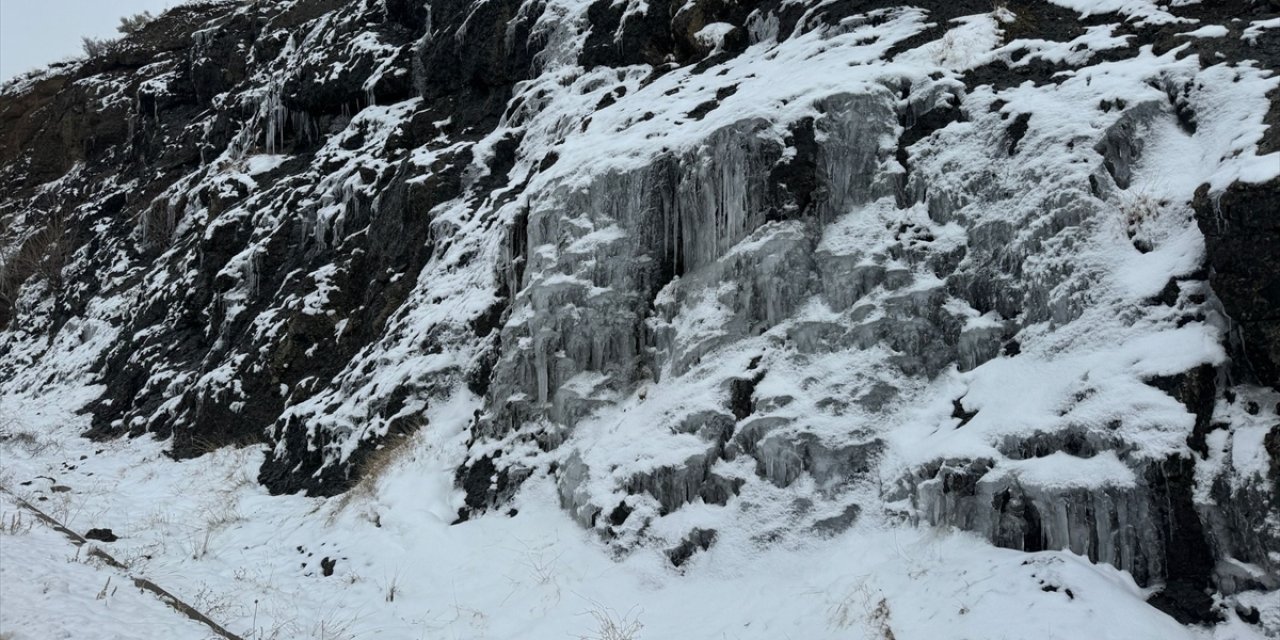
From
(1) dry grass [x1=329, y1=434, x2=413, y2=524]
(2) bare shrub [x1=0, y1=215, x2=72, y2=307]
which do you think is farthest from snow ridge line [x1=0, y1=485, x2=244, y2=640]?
(2) bare shrub [x1=0, y1=215, x2=72, y2=307]

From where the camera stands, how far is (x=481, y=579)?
8.18 metres

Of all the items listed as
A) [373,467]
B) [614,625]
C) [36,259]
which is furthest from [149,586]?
[36,259]

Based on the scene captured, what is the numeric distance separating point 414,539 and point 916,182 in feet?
23.1

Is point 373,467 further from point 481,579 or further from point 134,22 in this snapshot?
point 134,22

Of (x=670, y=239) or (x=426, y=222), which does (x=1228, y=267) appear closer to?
(x=670, y=239)

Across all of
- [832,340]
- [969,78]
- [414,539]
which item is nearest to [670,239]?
[832,340]

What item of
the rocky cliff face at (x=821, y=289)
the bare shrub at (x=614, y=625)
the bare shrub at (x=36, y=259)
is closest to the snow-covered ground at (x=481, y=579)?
the bare shrub at (x=614, y=625)

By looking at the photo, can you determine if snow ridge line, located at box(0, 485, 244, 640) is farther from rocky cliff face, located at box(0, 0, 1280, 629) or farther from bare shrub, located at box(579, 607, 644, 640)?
bare shrub, located at box(579, 607, 644, 640)

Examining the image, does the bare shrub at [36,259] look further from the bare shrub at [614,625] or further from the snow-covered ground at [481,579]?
the bare shrub at [614,625]

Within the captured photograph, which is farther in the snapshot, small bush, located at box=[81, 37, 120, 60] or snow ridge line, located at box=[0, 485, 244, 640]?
small bush, located at box=[81, 37, 120, 60]

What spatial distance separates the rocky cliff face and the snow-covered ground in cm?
30

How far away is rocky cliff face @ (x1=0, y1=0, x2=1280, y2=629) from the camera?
580 centimetres

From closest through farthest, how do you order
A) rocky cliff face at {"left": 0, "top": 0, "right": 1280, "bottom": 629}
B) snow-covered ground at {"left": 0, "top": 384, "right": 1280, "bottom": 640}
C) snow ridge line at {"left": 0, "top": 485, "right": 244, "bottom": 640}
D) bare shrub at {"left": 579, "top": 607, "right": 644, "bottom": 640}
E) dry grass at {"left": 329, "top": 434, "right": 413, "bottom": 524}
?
snow-covered ground at {"left": 0, "top": 384, "right": 1280, "bottom": 640} < rocky cliff face at {"left": 0, "top": 0, "right": 1280, "bottom": 629} < bare shrub at {"left": 579, "top": 607, "right": 644, "bottom": 640} < snow ridge line at {"left": 0, "top": 485, "right": 244, "bottom": 640} < dry grass at {"left": 329, "top": 434, "right": 413, "bottom": 524}

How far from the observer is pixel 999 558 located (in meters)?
5.88
